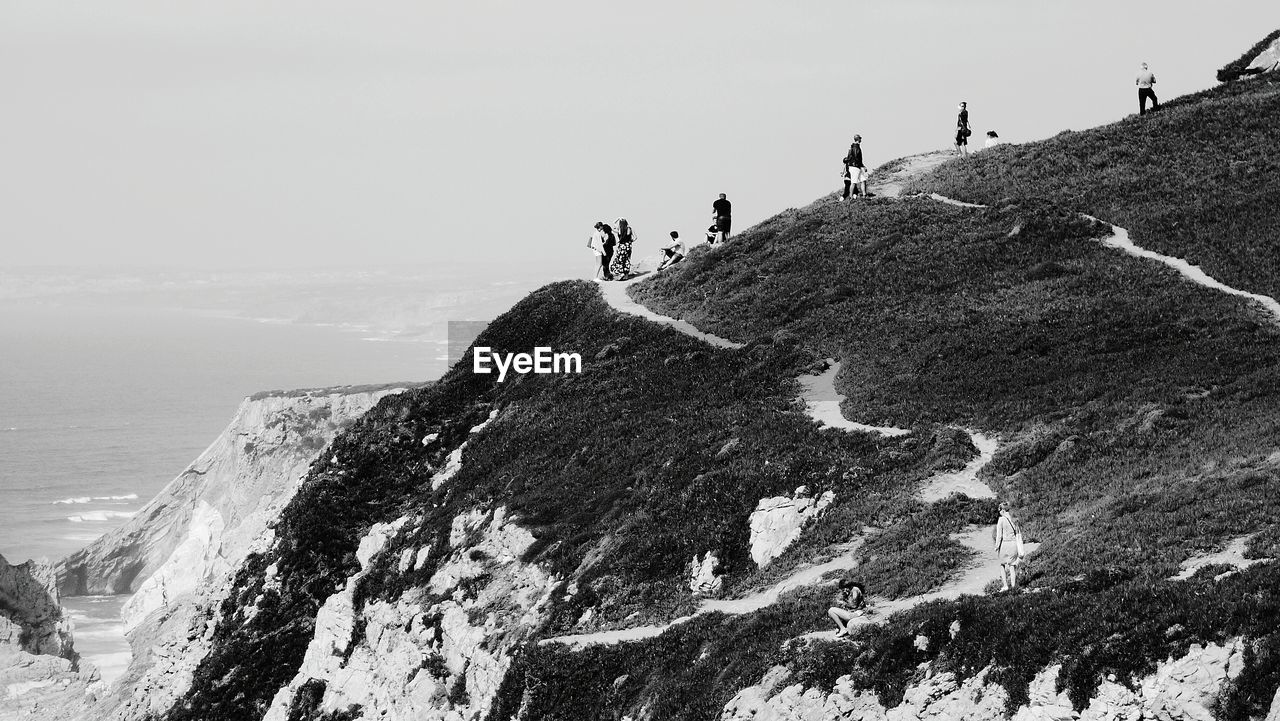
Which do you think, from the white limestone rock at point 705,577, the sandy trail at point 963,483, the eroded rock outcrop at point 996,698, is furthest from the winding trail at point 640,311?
the eroded rock outcrop at point 996,698

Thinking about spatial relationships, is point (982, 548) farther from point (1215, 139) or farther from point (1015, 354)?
point (1215, 139)

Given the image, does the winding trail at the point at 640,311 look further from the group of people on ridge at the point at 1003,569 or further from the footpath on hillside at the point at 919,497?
the group of people on ridge at the point at 1003,569

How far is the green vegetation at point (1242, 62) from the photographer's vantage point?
250 ft

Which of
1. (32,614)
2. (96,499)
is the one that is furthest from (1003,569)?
(96,499)

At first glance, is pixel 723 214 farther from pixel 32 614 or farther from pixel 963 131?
pixel 32 614

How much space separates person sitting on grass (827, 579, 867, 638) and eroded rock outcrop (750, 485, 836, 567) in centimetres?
599

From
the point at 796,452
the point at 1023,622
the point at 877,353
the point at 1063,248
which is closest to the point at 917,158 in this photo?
the point at 1063,248

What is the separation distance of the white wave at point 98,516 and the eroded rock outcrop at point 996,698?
11748 centimetres

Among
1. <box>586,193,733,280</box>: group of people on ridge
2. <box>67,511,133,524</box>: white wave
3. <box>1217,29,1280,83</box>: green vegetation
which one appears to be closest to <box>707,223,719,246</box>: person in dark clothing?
<box>586,193,733,280</box>: group of people on ridge

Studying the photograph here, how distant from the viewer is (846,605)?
2578cm

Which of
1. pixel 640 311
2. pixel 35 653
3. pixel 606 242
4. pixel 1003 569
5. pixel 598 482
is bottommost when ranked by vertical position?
pixel 35 653

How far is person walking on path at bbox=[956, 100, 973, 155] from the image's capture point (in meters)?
72.5

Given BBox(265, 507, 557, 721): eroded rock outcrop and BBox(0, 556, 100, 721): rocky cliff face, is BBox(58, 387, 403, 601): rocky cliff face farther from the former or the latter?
BBox(265, 507, 557, 721): eroded rock outcrop

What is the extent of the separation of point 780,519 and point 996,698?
13312 mm
